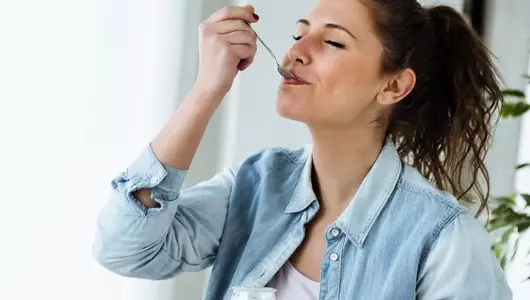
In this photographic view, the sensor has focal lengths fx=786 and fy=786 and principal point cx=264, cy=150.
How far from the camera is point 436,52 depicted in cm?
129

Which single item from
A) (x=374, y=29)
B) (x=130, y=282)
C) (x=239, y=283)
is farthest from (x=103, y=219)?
(x=374, y=29)

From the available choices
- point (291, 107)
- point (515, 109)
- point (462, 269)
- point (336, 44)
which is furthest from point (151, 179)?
point (515, 109)

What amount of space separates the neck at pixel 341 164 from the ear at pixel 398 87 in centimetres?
6

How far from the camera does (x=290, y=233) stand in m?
1.21

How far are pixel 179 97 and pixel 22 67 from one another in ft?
1.15

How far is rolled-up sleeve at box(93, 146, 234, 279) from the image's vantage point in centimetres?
113

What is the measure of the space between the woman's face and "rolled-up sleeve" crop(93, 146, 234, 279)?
204 mm

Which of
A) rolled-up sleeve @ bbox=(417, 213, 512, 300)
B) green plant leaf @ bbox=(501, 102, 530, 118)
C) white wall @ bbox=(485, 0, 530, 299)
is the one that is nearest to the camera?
rolled-up sleeve @ bbox=(417, 213, 512, 300)

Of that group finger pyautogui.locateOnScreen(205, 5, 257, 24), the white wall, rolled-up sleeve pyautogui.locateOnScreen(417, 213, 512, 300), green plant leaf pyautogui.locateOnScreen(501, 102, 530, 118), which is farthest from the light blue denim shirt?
the white wall

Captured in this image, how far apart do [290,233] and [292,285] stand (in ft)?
0.27

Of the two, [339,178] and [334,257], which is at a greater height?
[339,178]

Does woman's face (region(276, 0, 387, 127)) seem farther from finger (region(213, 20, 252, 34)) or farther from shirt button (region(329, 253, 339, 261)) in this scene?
shirt button (region(329, 253, 339, 261))

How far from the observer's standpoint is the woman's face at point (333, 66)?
1.14m

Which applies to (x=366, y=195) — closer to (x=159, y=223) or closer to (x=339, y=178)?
(x=339, y=178)
